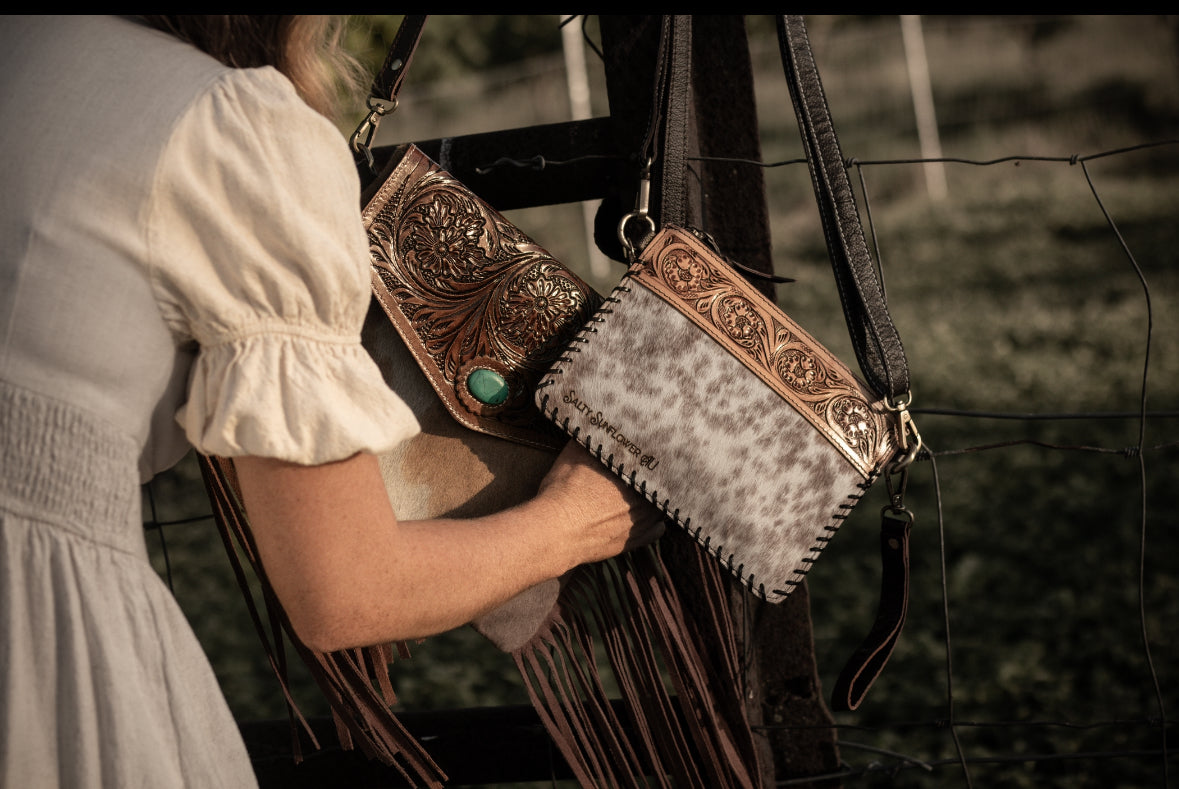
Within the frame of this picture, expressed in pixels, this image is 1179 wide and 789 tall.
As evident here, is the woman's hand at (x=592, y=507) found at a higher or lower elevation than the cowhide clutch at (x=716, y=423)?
lower

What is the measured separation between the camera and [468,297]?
122cm

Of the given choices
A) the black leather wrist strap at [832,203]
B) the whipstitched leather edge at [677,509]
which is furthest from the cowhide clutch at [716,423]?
the black leather wrist strap at [832,203]

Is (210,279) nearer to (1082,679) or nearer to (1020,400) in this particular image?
(1082,679)

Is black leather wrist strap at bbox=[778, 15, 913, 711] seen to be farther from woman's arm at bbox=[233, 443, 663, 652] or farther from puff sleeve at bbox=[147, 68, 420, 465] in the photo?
puff sleeve at bbox=[147, 68, 420, 465]

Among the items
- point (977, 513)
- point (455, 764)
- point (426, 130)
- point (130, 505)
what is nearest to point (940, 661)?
point (977, 513)

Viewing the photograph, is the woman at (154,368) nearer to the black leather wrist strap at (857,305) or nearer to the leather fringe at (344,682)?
the leather fringe at (344,682)

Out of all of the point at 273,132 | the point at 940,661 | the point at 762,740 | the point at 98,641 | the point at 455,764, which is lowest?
the point at 940,661

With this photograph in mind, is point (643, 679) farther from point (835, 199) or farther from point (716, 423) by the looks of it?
point (835, 199)

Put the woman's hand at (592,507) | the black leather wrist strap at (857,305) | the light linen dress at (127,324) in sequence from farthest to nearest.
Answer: the black leather wrist strap at (857,305), the woman's hand at (592,507), the light linen dress at (127,324)

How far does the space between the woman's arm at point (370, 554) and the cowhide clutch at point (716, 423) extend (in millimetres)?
163

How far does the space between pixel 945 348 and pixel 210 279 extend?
520 cm

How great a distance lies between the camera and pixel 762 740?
150 cm

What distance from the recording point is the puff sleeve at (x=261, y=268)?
0.77 m

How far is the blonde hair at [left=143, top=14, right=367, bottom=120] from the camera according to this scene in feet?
2.87
